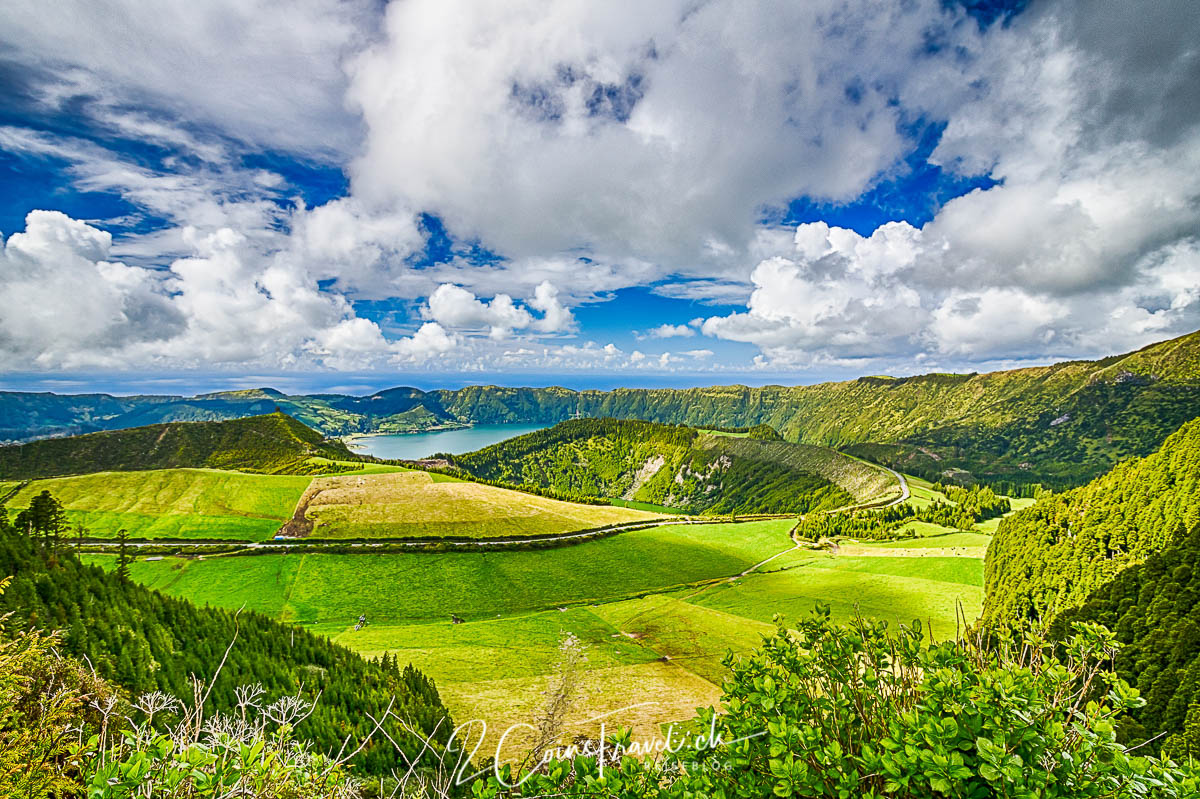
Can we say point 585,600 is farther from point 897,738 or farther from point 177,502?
point 177,502

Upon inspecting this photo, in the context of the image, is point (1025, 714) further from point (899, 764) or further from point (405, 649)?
point (405, 649)

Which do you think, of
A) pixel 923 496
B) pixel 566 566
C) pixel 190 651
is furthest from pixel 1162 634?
pixel 923 496

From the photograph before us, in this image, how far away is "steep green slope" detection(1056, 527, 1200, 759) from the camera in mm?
20844

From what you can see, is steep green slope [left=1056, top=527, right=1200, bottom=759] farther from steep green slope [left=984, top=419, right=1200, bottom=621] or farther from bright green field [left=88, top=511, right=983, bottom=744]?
bright green field [left=88, top=511, right=983, bottom=744]

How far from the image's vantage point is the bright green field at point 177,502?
318 feet

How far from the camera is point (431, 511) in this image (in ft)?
348

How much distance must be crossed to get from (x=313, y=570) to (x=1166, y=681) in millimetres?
94494

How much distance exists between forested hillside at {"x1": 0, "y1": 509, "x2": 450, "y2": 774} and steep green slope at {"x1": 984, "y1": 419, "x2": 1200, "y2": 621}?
45.1 metres

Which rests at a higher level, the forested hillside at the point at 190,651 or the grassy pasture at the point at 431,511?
the forested hillside at the point at 190,651

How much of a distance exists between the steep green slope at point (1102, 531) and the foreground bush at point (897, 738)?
46.3 meters

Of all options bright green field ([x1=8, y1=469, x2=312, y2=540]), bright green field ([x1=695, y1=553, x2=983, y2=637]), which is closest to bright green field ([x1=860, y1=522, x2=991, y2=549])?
bright green field ([x1=695, y1=553, x2=983, y2=637])

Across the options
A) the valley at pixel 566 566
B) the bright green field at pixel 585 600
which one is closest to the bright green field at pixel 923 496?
the valley at pixel 566 566

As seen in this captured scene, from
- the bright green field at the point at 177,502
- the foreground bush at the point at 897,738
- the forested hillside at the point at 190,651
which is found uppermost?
the foreground bush at the point at 897,738

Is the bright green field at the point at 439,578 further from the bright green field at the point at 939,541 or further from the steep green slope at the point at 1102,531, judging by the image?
the steep green slope at the point at 1102,531
